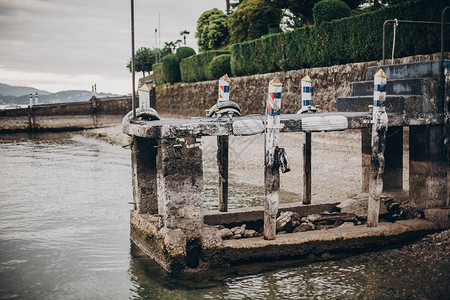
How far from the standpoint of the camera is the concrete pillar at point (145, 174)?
26.6ft

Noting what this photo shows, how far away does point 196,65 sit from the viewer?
3147 centimetres

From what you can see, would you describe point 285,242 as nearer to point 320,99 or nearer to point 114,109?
point 320,99

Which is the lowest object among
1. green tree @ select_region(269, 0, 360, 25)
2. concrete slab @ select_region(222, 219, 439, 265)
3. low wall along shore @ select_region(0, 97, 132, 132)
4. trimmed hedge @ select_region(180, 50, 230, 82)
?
concrete slab @ select_region(222, 219, 439, 265)

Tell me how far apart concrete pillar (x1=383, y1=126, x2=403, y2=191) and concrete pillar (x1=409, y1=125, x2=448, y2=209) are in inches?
32.0

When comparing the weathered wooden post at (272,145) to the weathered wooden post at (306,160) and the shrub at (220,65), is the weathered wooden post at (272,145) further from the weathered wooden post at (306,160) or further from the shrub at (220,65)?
the shrub at (220,65)

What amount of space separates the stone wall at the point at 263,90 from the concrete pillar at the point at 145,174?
8818 millimetres

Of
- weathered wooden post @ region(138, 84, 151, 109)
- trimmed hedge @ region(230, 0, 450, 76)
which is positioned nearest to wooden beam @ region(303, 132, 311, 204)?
weathered wooden post @ region(138, 84, 151, 109)

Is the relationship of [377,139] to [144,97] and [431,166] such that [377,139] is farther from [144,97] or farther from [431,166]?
[144,97]

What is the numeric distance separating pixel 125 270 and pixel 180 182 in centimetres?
184

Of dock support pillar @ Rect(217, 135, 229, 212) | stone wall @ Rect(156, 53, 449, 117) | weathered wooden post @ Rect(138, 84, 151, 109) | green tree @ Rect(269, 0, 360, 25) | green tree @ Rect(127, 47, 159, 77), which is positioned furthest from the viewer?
green tree @ Rect(127, 47, 159, 77)

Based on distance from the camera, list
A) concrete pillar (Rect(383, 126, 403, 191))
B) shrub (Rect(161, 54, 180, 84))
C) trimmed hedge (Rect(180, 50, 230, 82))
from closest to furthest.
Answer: concrete pillar (Rect(383, 126, 403, 191)) < trimmed hedge (Rect(180, 50, 230, 82)) < shrub (Rect(161, 54, 180, 84))

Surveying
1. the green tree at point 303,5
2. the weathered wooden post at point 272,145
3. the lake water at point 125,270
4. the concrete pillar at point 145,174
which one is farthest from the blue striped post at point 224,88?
the green tree at point 303,5

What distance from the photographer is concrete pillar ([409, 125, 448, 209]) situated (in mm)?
8250

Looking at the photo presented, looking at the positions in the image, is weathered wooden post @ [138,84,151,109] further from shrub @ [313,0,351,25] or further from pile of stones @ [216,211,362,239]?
shrub @ [313,0,351,25]
